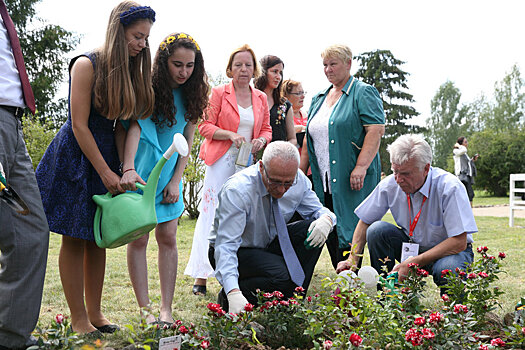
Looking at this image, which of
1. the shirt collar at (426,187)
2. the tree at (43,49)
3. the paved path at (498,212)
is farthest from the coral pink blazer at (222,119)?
the tree at (43,49)

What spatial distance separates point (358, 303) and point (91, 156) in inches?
55.5

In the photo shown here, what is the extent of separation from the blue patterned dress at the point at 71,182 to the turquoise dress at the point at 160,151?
21 centimetres

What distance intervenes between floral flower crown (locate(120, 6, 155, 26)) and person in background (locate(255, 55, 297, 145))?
1.87 m

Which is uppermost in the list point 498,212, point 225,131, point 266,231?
point 225,131

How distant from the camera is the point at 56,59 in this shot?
2294 cm

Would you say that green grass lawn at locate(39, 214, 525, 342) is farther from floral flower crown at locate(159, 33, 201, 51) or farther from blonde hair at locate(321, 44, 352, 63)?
blonde hair at locate(321, 44, 352, 63)

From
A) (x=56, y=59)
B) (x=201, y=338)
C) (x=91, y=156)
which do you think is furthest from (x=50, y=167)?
(x=56, y=59)

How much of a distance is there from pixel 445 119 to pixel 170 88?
4153 centimetres

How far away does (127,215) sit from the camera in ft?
7.50

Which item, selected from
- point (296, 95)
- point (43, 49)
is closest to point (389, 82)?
point (43, 49)

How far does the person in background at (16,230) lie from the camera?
2.05 m

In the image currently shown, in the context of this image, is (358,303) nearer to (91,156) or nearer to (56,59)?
(91,156)

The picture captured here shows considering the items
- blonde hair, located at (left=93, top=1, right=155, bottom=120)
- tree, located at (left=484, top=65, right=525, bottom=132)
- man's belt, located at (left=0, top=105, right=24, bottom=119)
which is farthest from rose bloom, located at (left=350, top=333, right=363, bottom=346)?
tree, located at (left=484, top=65, right=525, bottom=132)

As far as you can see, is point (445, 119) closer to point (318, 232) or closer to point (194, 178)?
point (194, 178)
